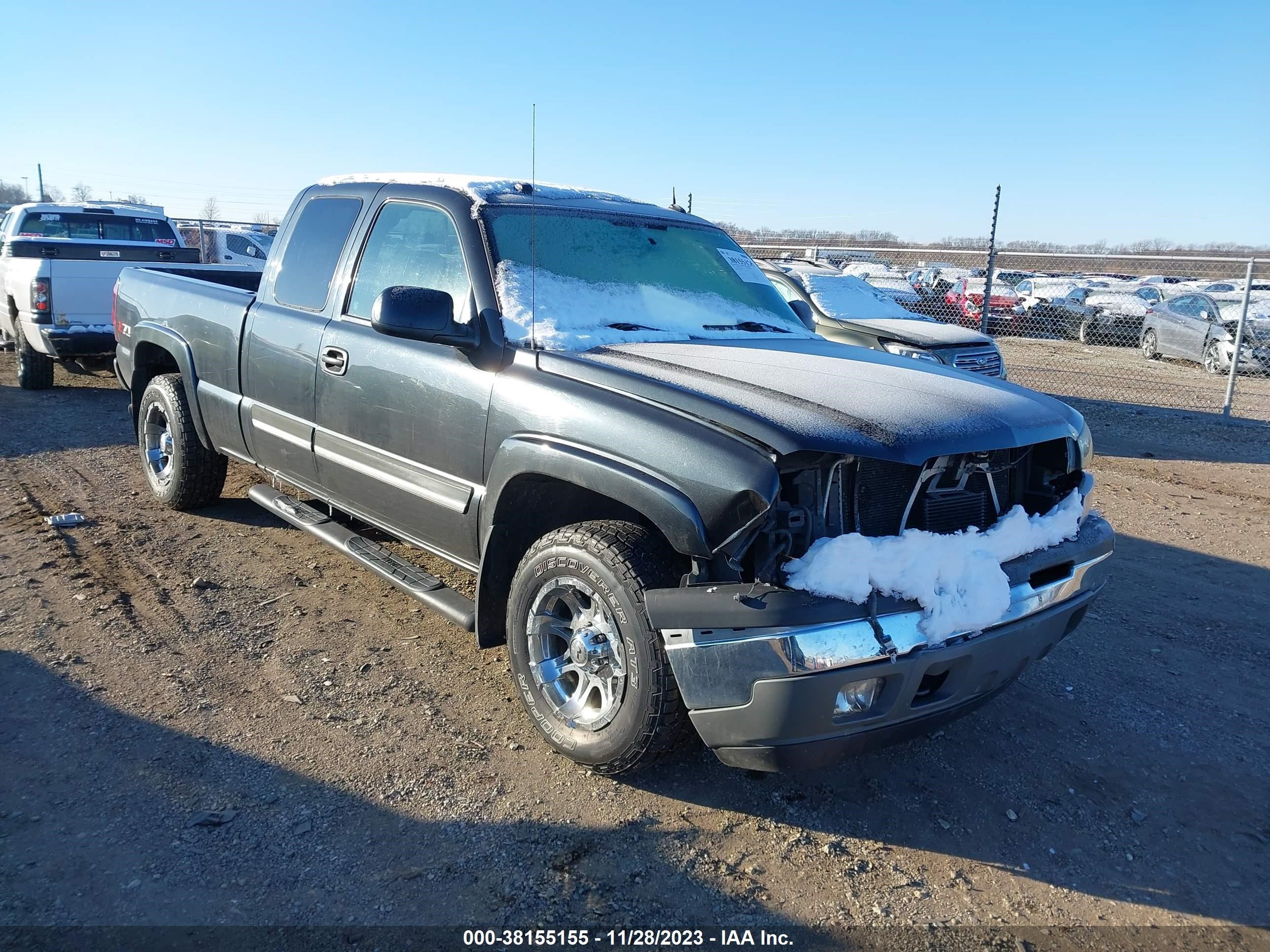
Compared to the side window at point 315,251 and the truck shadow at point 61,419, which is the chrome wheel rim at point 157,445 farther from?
the truck shadow at point 61,419

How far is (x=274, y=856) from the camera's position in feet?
9.00

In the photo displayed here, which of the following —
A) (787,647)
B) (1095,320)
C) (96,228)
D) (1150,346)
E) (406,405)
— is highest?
(96,228)

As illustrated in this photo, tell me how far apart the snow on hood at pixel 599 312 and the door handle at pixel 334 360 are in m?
0.92

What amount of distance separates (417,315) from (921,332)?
696 cm

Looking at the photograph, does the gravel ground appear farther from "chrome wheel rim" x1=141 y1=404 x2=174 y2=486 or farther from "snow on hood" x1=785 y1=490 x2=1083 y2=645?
"chrome wheel rim" x1=141 y1=404 x2=174 y2=486

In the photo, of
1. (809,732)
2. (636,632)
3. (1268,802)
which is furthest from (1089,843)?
(636,632)

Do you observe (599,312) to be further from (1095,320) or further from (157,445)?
(1095,320)

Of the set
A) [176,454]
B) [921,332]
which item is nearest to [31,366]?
[176,454]

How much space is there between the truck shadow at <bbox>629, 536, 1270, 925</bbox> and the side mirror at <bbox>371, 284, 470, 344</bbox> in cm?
175

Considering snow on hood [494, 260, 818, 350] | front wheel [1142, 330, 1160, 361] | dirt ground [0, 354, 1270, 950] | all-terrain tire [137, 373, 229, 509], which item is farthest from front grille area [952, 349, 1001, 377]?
front wheel [1142, 330, 1160, 361]

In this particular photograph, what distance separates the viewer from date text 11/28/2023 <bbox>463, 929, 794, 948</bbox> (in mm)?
2463

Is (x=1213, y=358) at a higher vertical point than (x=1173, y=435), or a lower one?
higher

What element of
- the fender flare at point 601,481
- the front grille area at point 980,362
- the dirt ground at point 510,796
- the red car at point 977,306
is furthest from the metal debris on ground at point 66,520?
the red car at point 977,306

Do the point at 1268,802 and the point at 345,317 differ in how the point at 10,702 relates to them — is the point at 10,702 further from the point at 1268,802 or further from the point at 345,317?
the point at 1268,802
